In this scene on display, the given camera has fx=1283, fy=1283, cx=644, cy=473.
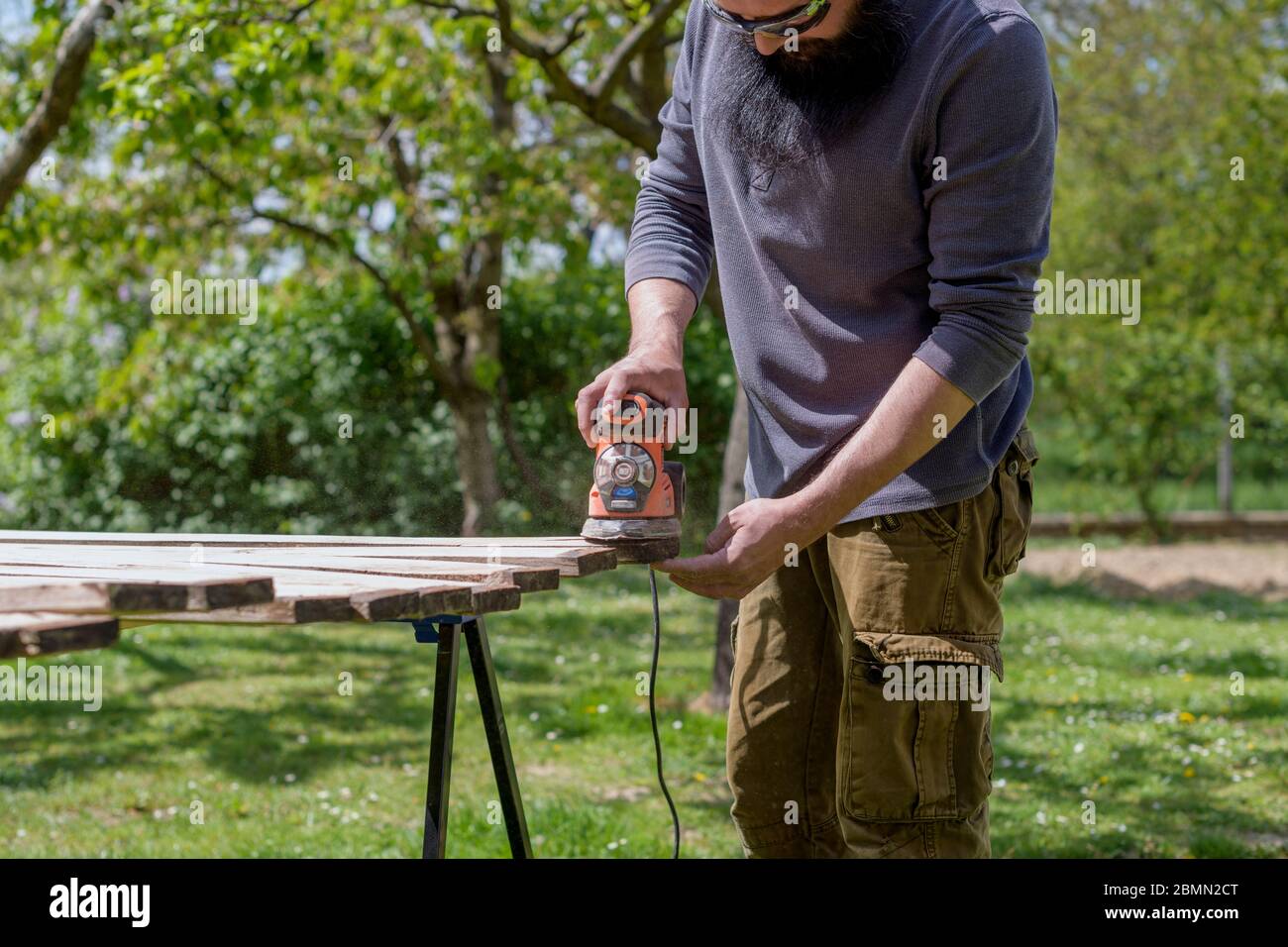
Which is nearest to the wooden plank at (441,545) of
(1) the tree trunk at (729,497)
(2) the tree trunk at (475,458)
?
(1) the tree trunk at (729,497)

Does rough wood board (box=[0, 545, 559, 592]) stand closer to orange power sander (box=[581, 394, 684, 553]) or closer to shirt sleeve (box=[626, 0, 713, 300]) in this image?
orange power sander (box=[581, 394, 684, 553])

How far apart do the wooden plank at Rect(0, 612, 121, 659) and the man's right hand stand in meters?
0.93

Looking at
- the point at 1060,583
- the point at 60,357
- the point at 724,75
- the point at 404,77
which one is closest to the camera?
the point at 724,75

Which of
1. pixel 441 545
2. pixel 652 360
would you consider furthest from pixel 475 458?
pixel 652 360

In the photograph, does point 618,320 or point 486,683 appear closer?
point 486,683

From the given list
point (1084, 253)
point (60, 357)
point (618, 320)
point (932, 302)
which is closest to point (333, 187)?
point (618, 320)

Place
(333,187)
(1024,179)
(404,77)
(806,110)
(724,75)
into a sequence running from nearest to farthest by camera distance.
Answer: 1. (1024,179)
2. (806,110)
3. (724,75)
4. (404,77)
5. (333,187)

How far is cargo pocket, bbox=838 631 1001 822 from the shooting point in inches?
77.6

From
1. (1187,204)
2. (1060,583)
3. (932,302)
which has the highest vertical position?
(1187,204)

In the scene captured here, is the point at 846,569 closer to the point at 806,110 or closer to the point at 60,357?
the point at 806,110

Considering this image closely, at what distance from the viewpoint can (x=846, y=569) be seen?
2.11m

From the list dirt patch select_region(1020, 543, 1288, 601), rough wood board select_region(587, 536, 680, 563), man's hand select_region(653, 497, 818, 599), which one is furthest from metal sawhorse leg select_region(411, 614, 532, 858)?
dirt patch select_region(1020, 543, 1288, 601)

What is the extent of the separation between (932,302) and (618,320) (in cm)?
827

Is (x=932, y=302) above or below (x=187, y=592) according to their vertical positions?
above
